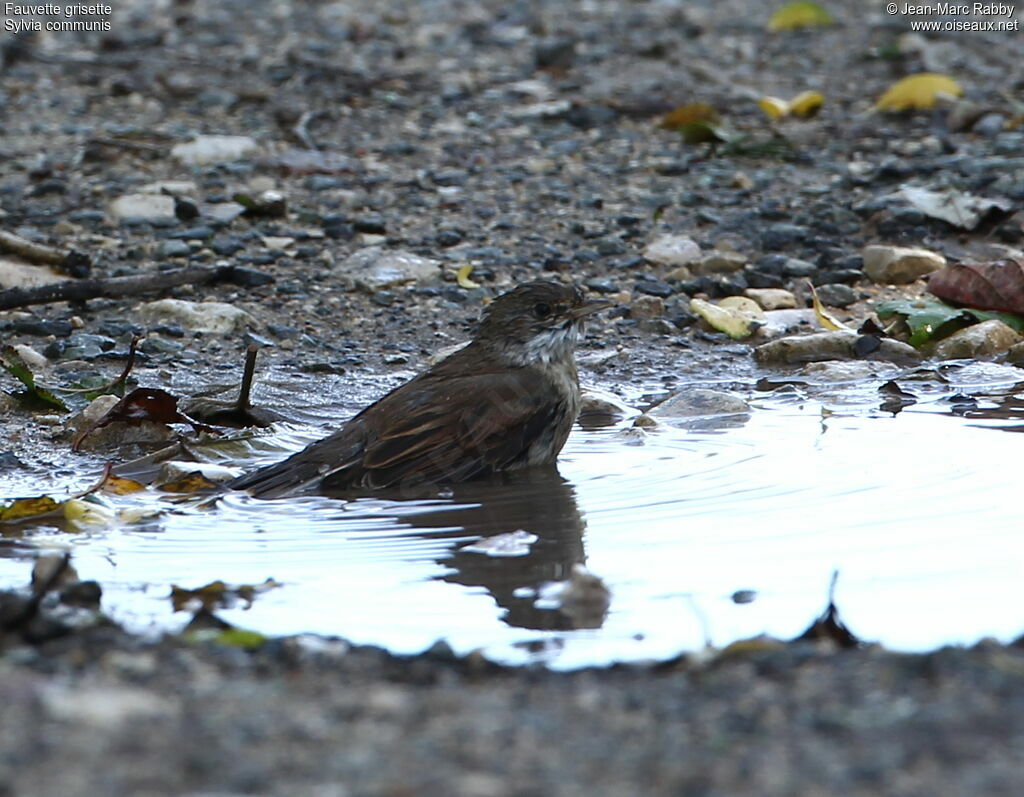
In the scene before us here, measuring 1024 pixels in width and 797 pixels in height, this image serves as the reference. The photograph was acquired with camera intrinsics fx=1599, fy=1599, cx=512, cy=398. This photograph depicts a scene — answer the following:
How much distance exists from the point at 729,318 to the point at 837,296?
2.18 feet

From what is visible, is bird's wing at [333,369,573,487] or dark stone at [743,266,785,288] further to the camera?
dark stone at [743,266,785,288]

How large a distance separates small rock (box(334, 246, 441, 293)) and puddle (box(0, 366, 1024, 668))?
1.85m

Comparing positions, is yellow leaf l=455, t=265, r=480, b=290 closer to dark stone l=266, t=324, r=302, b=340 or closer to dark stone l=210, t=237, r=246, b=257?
dark stone l=266, t=324, r=302, b=340

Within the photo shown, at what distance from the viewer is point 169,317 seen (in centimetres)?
784

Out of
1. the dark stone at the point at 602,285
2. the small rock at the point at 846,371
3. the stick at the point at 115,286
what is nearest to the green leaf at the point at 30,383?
the stick at the point at 115,286

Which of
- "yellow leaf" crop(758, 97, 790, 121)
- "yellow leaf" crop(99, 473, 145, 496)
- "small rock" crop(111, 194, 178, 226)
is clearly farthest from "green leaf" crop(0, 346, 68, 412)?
"yellow leaf" crop(758, 97, 790, 121)

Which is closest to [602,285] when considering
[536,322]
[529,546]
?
[536,322]

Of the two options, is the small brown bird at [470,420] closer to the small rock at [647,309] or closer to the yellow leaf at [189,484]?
the yellow leaf at [189,484]

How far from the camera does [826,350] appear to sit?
25.0 feet

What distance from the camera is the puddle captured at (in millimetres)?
4336

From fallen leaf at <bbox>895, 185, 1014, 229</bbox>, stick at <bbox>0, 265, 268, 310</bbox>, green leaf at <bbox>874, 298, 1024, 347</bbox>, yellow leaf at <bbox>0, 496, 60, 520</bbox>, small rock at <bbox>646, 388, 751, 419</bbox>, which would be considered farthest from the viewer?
fallen leaf at <bbox>895, 185, 1014, 229</bbox>

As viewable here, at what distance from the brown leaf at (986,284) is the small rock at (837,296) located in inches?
19.8

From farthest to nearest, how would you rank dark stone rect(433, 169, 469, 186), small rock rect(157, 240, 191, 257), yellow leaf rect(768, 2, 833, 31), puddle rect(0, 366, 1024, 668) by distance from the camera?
yellow leaf rect(768, 2, 833, 31), dark stone rect(433, 169, 469, 186), small rock rect(157, 240, 191, 257), puddle rect(0, 366, 1024, 668)

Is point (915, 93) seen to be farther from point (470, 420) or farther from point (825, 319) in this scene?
point (470, 420)
